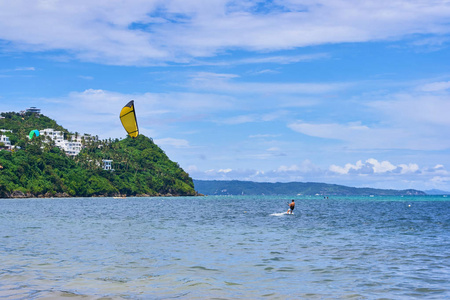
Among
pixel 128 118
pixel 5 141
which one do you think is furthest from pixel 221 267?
pixel 5 141

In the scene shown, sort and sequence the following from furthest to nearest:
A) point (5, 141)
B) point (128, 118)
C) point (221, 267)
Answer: point (5, 141), point (128, 118), point (221, 267)

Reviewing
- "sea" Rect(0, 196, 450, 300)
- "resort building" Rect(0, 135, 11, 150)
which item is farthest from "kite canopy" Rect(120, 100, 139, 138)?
"resort building" Rect(0, 135, 11, 150)

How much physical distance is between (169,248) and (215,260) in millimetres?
4512

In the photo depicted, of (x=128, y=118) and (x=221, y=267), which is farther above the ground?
(x=128, y=118)

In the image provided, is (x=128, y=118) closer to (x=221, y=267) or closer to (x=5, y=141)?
(x=221, y=267)

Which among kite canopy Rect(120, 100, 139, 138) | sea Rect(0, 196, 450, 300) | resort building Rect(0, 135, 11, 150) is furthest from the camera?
resort building Rect(0, 135, 11, 150)

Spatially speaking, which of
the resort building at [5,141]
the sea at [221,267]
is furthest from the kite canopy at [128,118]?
the resort building at [5,141]

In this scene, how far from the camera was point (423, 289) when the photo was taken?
13.8 meters

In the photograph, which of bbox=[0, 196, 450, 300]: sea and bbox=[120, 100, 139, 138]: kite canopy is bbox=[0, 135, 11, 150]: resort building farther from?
bbox=[0, 196, 450, 300]: sea

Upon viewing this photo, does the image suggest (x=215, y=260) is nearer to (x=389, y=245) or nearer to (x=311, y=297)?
(x=311, y=297)

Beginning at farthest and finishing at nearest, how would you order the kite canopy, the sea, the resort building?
the resort building < the kite canopy < the sea

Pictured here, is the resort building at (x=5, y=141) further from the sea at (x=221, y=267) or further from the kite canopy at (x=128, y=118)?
the sea at (x=221, y=267)

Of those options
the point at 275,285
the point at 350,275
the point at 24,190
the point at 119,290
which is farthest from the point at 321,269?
the point at 24,190

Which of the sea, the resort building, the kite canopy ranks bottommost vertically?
the sea
